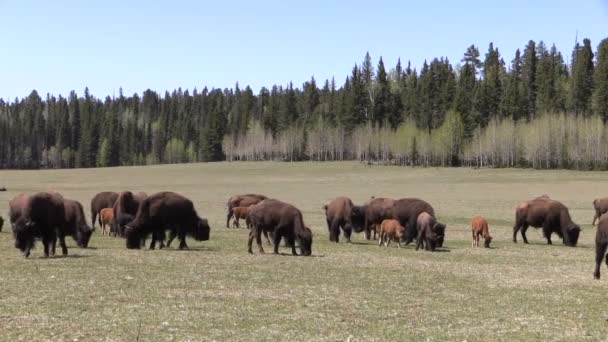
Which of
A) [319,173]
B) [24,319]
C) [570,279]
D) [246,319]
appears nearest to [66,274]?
[24,319]

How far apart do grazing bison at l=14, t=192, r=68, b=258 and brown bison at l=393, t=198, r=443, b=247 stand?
1570cm

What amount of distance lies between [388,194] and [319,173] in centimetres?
5453

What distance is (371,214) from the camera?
3634 cm

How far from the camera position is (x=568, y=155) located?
13012 cm

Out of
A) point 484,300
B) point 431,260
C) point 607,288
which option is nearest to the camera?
point 484,300

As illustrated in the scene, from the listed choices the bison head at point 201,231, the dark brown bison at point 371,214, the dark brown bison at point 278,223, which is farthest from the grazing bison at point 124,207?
the dark brown bison at point 371,214

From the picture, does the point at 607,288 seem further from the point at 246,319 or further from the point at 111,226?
the point at 111,226

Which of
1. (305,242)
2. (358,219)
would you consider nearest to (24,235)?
(305,242)

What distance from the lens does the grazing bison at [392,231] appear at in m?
32.2

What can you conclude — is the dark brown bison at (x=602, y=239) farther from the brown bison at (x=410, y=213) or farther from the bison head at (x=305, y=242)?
the brown bison at (x=410, y=213)

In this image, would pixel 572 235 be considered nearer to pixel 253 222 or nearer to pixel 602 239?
pixel 602 239

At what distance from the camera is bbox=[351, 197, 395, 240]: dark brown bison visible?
118 ft

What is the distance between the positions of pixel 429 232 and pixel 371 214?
243 inches

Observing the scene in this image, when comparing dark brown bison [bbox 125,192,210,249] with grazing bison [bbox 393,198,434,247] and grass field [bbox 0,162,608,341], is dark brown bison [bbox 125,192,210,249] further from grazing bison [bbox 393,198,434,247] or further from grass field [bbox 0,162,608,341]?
grazing bison [bbox 393,198,434,247]
